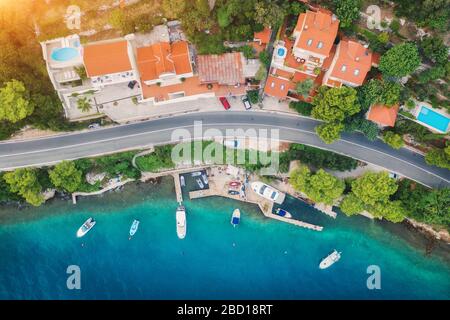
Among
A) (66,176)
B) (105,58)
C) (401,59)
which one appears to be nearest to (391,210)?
(401,59)

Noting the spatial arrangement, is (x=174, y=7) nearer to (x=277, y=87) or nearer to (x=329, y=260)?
(x=277, y=87)

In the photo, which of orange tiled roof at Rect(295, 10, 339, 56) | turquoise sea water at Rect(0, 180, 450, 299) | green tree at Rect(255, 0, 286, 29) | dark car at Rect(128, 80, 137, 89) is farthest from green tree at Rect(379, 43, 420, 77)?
dark car at Rect(128, 80, 137, 89)

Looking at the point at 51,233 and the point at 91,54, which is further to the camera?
the point at 51,233

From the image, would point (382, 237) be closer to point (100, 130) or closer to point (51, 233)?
point (100, 130)

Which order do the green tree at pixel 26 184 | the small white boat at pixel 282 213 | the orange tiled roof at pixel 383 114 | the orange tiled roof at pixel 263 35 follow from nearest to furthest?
the orange tiled roof at pixel 263 35
the orange tiled roof at pixel 383 114
the green tree at pixel 26 184
the small white boat at pixel 282 213

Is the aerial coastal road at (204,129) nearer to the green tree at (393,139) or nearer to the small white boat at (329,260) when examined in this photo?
the green tree at (393,139)

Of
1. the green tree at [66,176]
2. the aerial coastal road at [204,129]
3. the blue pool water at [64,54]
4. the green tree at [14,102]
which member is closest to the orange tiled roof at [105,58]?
the blue pool water at [64,54]
